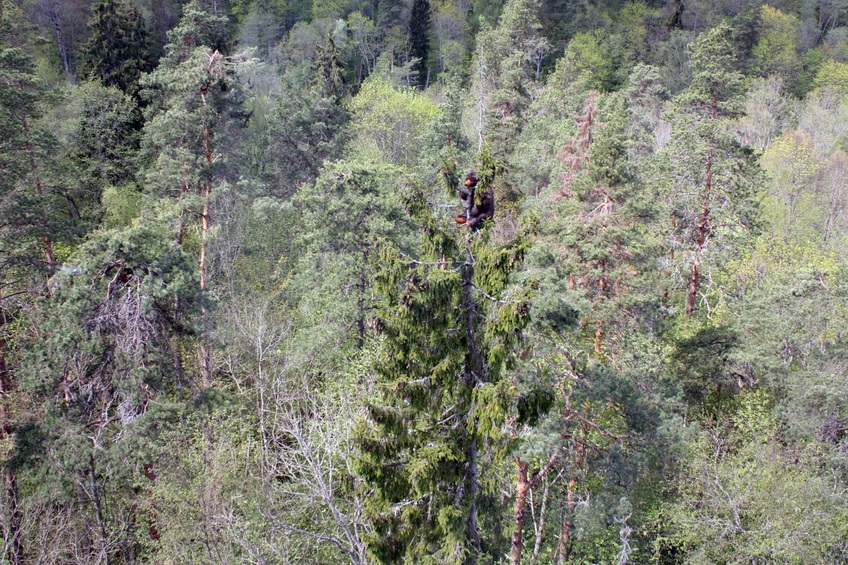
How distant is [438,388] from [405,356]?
0.62 meters

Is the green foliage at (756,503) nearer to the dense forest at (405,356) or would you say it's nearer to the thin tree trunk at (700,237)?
the dense forest at (405,356)

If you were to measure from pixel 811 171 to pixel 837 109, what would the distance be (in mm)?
14183

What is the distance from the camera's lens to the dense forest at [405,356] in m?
7.86

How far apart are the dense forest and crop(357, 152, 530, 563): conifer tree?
43 mm

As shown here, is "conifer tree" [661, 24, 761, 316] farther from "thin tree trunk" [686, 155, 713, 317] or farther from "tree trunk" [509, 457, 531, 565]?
"tree trunk" [509, 457, 531, 565]

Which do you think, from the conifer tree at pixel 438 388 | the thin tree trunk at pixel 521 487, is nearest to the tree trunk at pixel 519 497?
the thin tree trunk at pixel 521 487

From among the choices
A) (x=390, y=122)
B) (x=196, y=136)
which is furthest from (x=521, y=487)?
(x=390, y=122)

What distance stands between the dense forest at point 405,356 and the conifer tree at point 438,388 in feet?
0.14

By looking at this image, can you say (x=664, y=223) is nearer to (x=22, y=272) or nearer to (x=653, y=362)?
(x=653, y=362)

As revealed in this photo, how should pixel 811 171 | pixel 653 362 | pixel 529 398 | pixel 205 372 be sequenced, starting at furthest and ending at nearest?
pixel 811 171 < pixel 205 372 < pixel 653 362 < pixel 529 398

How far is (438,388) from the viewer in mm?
7828

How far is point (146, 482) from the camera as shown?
12.0 meters

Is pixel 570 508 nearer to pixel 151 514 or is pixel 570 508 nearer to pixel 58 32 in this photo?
pixel 151 514

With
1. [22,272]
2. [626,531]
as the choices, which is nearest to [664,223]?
[626,531]
